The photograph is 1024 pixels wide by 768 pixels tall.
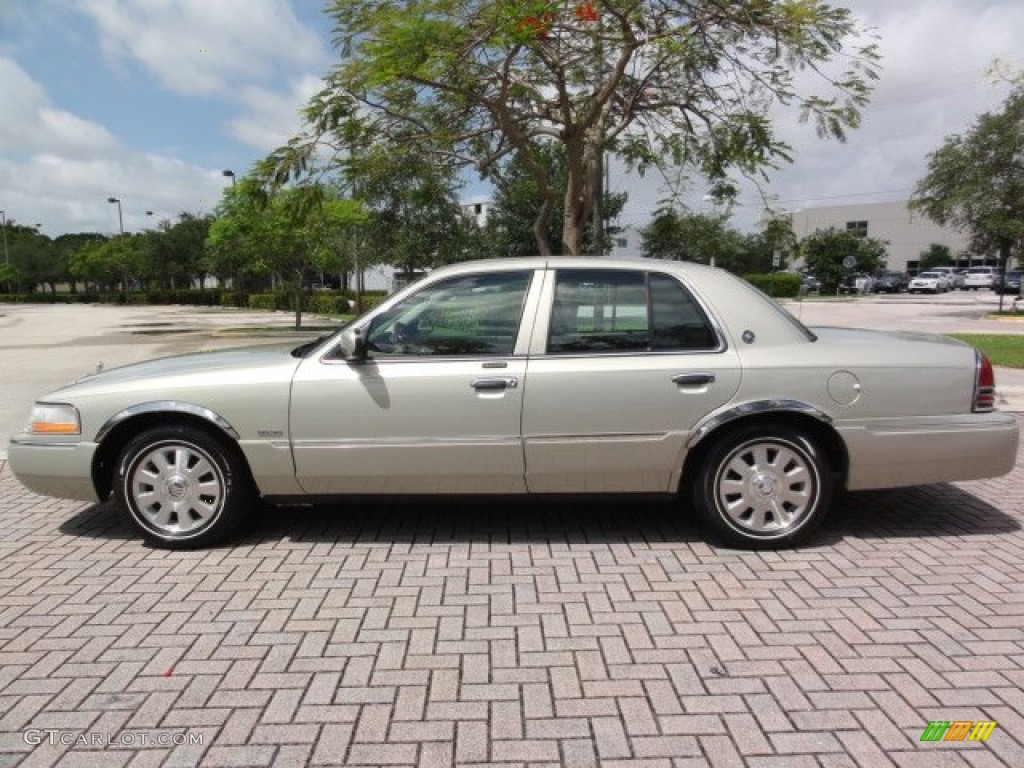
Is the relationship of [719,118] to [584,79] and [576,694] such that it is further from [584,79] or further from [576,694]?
[576,694]

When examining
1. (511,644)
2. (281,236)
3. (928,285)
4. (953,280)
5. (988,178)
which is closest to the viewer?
(511,644)

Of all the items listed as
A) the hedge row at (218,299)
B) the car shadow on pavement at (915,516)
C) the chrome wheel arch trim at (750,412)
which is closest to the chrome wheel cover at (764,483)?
the chrome wheel arch trim at (750,412)

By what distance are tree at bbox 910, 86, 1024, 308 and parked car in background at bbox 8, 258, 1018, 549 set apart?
80.6ft

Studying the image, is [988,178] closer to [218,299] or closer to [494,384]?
[494,384]

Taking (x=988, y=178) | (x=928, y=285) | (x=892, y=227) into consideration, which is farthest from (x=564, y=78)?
(x=892, y=227)

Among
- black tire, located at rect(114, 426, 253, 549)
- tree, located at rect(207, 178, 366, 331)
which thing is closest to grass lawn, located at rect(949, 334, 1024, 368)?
black tire, located at rect(114, 426, 253, 549)

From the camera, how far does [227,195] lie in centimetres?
2267

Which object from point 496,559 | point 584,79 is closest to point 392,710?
point 496,559

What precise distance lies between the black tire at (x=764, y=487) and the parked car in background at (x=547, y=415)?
12 millimetres

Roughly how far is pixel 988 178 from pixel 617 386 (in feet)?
86.9

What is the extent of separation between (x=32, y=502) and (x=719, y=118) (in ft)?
30.8

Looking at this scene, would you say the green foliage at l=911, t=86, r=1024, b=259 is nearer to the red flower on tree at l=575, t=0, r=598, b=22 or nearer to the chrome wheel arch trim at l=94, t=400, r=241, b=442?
the red flower on tree at l=575, t=0, r=598, b=22

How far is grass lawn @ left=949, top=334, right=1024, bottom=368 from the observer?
41.5 feet

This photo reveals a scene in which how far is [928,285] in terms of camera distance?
53469 millimetres
